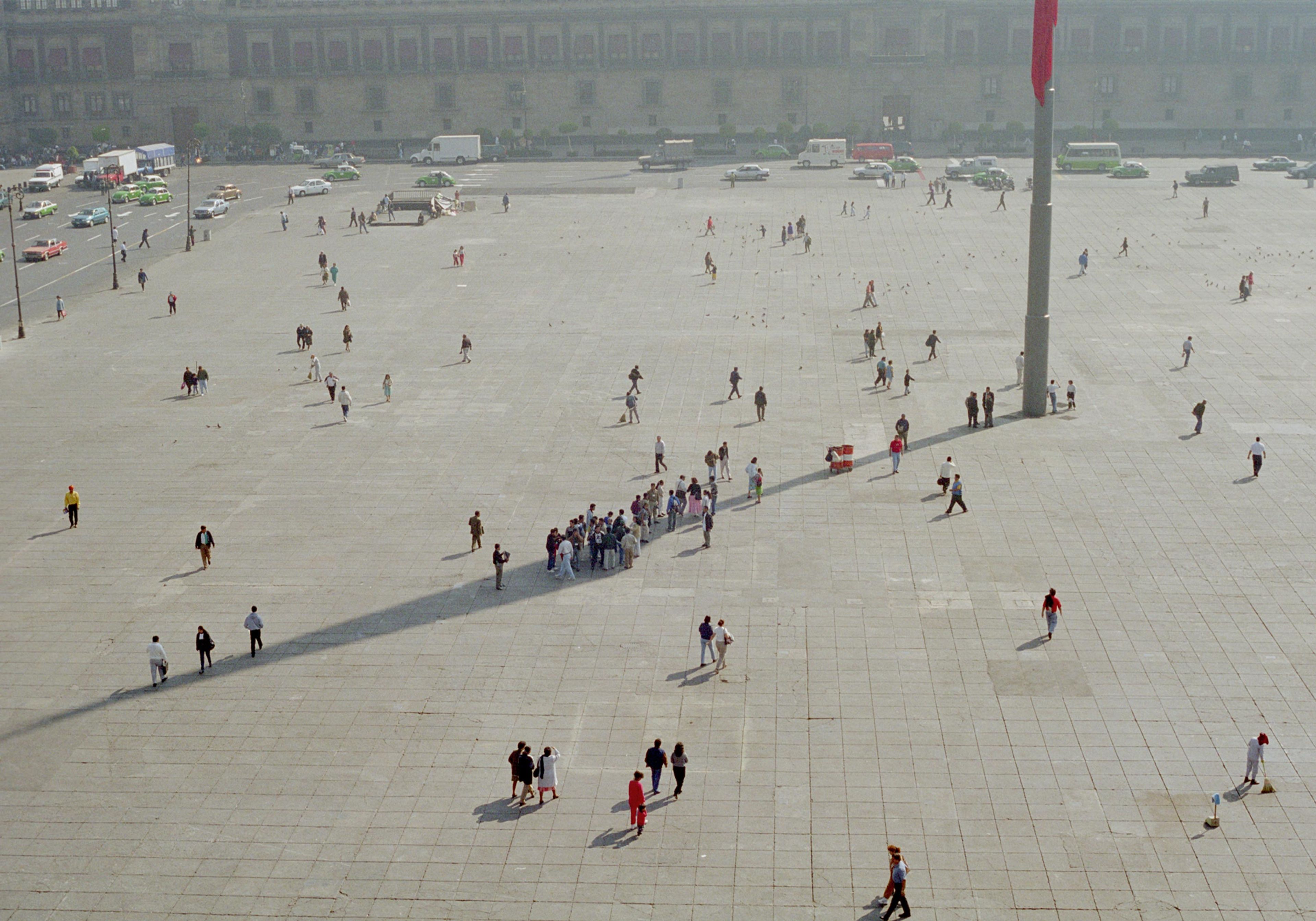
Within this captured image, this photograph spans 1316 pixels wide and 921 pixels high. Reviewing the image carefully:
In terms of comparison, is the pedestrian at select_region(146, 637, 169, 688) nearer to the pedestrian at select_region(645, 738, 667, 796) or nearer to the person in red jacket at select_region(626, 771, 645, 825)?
the pedestrian at select_region(645, 738, 667, 796)

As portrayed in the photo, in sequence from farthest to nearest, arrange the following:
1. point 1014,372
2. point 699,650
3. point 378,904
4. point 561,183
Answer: point 561,183 → point 1014,372 → point 699,650 → point 378,904

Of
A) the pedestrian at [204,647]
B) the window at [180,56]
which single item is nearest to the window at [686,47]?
the window at [180,56]

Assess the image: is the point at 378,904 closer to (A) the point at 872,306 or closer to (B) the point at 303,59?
(A) the point at 872,306

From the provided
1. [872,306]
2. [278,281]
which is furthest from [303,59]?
[872,306]

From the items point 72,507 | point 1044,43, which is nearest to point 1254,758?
point 1044,43

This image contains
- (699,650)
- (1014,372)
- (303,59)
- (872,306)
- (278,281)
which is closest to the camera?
(699,650)

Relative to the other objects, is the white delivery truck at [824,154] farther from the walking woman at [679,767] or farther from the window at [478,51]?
the walking woman at [679,767]
